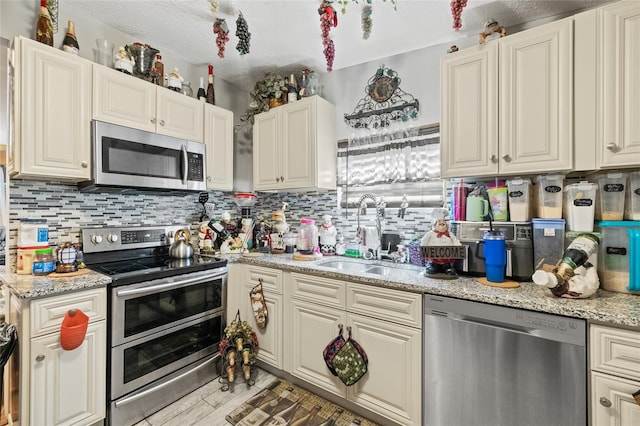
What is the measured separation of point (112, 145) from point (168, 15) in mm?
965

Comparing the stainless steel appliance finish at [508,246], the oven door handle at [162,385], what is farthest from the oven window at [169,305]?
the stainless steel appliance finish at [508,246]

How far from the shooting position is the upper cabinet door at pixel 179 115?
7.20 ft

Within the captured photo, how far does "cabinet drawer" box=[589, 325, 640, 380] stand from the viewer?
108 cm

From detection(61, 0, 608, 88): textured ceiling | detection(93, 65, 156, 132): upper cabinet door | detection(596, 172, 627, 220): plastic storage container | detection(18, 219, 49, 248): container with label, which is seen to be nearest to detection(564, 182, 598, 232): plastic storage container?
detection(596, 172, 627, 220): plastic storage container

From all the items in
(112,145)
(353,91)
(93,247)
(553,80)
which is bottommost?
(93,247)

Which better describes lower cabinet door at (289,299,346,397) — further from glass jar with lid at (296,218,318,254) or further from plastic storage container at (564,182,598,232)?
plastic storage container at (564,182,598,232)

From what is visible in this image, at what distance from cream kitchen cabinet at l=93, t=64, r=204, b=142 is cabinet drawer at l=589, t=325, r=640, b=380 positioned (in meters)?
2.72

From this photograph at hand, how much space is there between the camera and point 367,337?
5.64ft

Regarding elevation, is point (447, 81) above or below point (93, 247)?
above

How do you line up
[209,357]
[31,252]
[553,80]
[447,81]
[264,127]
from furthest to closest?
1. [264,127]
2. [209,357]
3. [447,81]
4. [31,252]
5. [553,80]

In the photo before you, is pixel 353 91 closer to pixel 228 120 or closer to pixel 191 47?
pixel 228 120

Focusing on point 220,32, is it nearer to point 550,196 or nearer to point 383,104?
point 383,104

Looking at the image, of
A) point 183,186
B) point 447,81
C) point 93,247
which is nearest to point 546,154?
point 447,81

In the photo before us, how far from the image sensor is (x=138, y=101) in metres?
2.06
